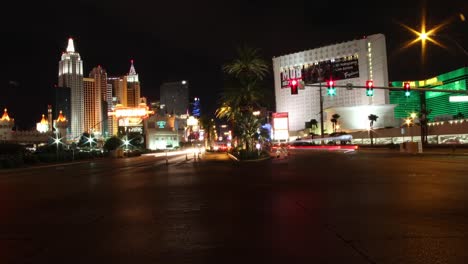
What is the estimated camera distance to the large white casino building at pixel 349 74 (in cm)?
12619

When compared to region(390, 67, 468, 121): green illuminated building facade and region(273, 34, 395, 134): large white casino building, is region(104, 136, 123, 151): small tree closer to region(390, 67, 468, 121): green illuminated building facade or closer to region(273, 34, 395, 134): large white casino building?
region(273, 34, 395, 134): large white casino building

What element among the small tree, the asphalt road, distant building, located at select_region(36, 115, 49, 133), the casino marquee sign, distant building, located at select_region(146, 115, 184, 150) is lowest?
the asphalt road

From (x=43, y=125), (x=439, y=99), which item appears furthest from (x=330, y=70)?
(x=43, y=125)

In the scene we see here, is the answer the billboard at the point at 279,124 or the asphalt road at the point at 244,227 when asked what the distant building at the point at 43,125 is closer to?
the billboard at the point at 279,124

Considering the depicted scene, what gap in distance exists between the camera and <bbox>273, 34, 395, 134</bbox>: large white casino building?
126188 mm

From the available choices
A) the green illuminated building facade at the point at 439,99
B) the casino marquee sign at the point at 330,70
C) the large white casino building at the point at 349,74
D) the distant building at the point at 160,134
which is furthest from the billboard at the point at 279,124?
Answer: the distant building at the point at 160,134

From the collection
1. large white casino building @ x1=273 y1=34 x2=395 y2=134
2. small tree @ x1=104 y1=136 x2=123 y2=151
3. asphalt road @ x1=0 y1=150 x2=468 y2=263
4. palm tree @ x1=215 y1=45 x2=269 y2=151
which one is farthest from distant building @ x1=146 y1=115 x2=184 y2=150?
asphalt road @ x1=0 y1=150 x2=468 y2=263

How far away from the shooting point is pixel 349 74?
13162 cm

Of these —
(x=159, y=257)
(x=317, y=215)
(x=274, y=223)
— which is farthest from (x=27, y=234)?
(x=317, y=215)

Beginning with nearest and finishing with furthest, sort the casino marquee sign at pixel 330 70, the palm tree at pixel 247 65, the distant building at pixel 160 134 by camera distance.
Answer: the palm tree at pixel 247 65 → the casino marquee sign at pixel 330 70 → the distant building at pixel 160 134

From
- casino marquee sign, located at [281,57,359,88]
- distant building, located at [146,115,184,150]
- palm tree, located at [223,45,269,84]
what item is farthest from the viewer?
distant building, located at [146,115,184,150]

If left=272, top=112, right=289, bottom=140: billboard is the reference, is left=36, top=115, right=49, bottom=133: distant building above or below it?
above

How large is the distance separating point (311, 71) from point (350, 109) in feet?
58.1

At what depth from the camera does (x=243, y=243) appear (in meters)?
7.27
